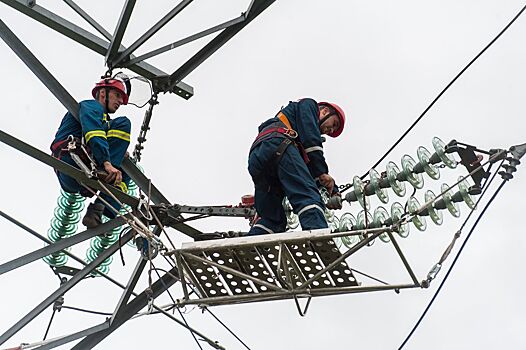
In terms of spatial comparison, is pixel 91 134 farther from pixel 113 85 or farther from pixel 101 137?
pixel 113 85

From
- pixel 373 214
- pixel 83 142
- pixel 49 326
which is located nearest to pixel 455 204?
pixel 373 214

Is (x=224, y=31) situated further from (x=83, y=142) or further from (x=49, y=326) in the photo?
(x=49, y=326)

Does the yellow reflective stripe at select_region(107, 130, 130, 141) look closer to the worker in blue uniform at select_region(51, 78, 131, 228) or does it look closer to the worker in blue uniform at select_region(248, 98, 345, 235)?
the worker in blue uniform at select_region(51, 78, 131, 228)

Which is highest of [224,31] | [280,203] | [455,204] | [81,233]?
[224,31]

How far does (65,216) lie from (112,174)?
116cm

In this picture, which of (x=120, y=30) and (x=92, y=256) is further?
(x=92, y=256)

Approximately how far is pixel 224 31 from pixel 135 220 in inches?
97.2

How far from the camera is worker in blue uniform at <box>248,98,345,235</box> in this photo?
11.3 meters

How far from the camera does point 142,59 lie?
13.1 metres

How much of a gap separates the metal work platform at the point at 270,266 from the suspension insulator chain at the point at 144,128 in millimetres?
2971

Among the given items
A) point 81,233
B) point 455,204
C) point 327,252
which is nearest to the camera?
point 327,252

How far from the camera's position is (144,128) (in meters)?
13.7

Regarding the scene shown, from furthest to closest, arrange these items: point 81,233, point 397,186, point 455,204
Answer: point 81,233 < point 397,186 < point 455,204

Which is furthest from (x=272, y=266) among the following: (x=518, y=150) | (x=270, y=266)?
(x=518, y=150)
